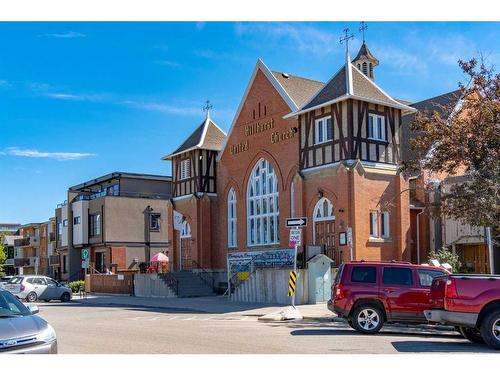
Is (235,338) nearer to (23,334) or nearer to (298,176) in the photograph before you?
(23,334)

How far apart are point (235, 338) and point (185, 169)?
28.0 m

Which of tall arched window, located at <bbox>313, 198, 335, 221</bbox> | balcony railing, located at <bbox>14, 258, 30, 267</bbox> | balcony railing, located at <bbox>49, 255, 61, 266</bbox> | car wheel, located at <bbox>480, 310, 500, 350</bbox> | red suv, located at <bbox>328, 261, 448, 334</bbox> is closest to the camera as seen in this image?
car wheel, located at <bbox>480, 310, 500, 350</bbox>

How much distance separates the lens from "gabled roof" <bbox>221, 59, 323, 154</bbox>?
111 ft

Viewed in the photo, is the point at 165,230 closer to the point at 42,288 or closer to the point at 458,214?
the point at 42,288

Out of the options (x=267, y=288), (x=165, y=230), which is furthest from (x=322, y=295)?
(x=165, y=230)

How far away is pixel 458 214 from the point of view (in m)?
20.1

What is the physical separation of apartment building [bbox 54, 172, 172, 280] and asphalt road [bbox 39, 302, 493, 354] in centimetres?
3214

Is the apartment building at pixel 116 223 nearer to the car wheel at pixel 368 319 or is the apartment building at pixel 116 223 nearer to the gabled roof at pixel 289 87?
the gabled roof at pixel 289 87

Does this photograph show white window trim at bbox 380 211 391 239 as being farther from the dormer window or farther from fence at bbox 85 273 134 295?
fence at bbox 85 273 134 295

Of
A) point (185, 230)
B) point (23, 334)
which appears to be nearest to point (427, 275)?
point (23, 334)

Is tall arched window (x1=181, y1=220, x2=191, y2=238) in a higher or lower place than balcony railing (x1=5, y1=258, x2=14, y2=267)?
higher

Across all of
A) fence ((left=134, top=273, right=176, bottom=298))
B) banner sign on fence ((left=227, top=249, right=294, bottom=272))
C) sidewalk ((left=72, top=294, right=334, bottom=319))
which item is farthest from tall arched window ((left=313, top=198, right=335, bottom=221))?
fence ((left=134, top=273, right=176, bottom=298))

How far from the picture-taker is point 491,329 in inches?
509

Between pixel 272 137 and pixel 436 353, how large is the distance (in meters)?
23.7
